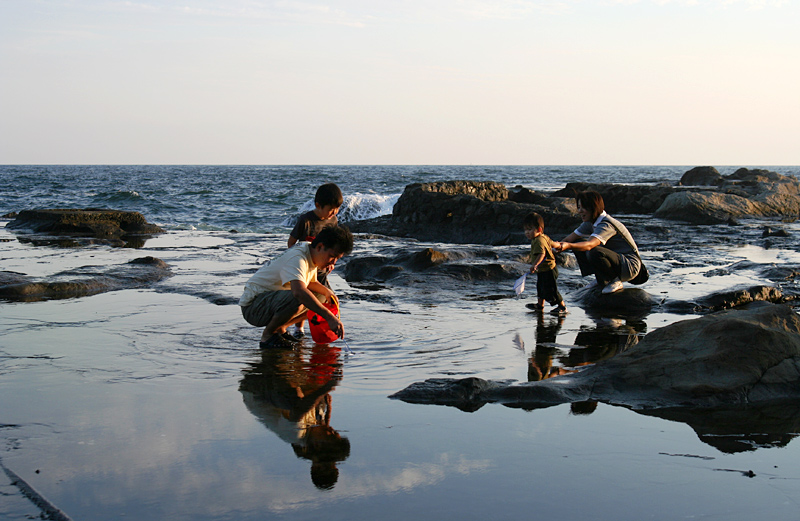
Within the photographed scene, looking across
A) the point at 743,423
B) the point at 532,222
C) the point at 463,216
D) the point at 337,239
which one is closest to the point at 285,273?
the point at 337,239

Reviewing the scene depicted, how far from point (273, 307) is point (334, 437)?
2197mm

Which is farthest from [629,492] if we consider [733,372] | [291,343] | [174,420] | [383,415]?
[291,343]

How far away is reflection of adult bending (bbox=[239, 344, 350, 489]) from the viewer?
10.3 ft

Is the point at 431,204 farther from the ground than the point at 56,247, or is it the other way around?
the point at 431,204

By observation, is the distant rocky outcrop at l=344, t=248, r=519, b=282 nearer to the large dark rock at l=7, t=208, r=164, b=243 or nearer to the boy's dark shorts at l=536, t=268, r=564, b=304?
the boy's dark shorts at l=536, t=268, r=564, b=304

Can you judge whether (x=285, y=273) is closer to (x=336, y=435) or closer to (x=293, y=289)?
(x=293, y=289)

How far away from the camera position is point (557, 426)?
139 inches

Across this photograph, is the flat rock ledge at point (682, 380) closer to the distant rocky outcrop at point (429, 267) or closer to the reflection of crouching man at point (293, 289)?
the reflection of crouching man at point (293, 289)

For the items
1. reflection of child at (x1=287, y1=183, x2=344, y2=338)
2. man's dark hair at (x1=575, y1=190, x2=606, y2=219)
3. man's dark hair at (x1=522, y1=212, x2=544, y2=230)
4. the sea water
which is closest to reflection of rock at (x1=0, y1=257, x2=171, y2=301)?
the sea water

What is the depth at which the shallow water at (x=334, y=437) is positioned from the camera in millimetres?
2648

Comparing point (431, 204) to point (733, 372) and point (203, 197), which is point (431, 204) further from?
point (203, 197)

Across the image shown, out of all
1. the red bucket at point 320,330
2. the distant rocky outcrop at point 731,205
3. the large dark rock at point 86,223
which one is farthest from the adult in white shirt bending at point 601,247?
the large dark rock at point 86,223

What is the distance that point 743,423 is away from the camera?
3570 millimetres

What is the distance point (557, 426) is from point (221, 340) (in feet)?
10.3
